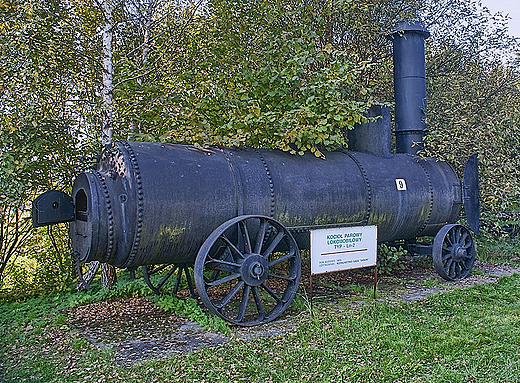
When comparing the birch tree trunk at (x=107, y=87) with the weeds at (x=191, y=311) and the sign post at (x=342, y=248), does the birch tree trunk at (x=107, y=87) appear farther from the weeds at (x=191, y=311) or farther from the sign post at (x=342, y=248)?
the sign post at (x=342, y=248)

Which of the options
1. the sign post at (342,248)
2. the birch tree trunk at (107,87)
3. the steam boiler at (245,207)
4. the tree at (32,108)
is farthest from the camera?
the birch tree trunk at (107,87)

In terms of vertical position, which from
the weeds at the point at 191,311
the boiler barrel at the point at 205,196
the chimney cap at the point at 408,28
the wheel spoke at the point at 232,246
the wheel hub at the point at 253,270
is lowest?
the weeds at the point at 191,311

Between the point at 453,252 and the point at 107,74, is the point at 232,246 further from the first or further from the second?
the point at 453,252

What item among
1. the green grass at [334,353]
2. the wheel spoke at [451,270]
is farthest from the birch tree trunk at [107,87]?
the wheel spoke at [451,270]

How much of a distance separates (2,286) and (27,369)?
10.7ft

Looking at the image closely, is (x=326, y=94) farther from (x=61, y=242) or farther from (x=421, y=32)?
(x=61, y=242)

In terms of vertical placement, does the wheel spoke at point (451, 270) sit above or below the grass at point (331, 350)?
above

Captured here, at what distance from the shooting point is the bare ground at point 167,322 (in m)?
4.70

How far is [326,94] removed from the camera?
21.3ft

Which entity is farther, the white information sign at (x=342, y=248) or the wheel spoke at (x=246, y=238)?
the white information sign at (x=342, y=248)

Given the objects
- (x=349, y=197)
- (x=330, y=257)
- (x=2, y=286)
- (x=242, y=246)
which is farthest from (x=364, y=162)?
(x=2, y=286)

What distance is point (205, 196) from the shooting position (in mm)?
5141

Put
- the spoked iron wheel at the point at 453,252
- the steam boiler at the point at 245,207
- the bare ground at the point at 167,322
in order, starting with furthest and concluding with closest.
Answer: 1. the spoked iron wheel at the point at 453,252
2. the steam boiler at the point at 245,207
3. the bare ground at the point at 167,322

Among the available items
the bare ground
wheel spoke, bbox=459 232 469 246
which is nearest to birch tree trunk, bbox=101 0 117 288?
the bare ground
